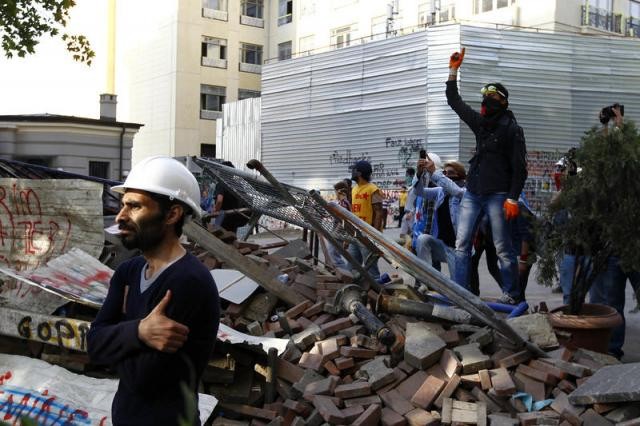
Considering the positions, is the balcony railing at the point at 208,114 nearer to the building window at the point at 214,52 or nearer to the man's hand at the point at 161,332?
the building window at the point at 214,52

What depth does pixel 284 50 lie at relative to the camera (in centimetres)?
4491

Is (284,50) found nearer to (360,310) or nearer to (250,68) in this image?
(250,68)

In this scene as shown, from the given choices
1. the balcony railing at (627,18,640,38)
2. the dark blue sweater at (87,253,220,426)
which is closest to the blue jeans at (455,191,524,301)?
the dark blue sweater at (87,253,220,426)

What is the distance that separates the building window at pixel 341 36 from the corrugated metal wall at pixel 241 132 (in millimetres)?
6239

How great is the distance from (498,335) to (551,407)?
85 cm

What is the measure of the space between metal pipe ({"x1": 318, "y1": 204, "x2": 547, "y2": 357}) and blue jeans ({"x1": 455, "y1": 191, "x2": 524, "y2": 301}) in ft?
2.61

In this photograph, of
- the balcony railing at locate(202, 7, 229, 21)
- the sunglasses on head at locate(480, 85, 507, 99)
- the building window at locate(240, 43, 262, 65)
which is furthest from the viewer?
the building window at locate(240, 43, 262, 65)

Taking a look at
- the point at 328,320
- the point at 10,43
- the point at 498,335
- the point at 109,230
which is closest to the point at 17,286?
the point at 109,230

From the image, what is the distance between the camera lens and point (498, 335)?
215 inches

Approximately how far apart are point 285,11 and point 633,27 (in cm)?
2027

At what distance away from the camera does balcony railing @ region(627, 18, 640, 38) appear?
32.6m

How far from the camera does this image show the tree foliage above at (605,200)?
521 cm

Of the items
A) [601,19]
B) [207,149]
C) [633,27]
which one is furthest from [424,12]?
[207,149]

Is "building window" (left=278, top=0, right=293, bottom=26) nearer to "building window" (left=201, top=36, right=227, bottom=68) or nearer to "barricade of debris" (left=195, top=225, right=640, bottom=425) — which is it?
"building window" (left=201, top=36, right=227, bottom=68)
